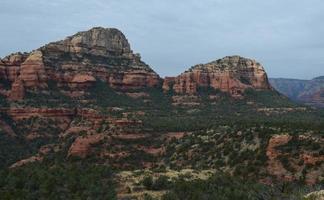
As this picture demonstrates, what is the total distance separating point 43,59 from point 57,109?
66.8ft

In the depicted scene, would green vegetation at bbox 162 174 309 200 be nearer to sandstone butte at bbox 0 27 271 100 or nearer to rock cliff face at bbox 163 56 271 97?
sandstone butte at bbox 0 27 271 100

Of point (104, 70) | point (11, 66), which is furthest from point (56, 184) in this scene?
point (104, 70)

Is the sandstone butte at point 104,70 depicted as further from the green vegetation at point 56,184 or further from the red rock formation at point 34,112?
the green vegetation at point 56,184

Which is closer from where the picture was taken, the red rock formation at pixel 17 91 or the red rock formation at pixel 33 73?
the red rock formation at pixel 17 91

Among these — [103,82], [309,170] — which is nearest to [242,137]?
[309,170]

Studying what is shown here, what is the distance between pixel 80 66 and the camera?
137125mm

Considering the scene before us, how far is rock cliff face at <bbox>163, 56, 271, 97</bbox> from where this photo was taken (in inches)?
5689

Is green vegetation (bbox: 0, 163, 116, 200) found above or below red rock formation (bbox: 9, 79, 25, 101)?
below

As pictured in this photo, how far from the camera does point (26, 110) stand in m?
116

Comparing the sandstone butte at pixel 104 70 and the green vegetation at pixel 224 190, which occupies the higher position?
the sandstone butte at pixel 104 70

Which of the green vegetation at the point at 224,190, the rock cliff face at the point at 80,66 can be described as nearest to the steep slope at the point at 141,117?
the rock cliff face at the point at 80,66

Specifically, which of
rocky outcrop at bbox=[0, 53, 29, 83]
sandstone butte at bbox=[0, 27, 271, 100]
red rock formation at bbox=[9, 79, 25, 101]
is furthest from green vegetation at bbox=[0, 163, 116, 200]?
rocky outcrop at bbox=[0, 53, 29, 83]

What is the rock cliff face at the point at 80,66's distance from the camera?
128 m

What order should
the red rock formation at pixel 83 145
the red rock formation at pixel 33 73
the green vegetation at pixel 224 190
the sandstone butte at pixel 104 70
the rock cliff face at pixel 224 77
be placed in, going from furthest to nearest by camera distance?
1. the rock cliff face at pixel 224 77
2. the sandstone butte at pixel 104 70
3. the red rock formation at pixel 33 73
4. the red rock formation at pixel 83 145
5. the green vegetation at pixel 224 190
